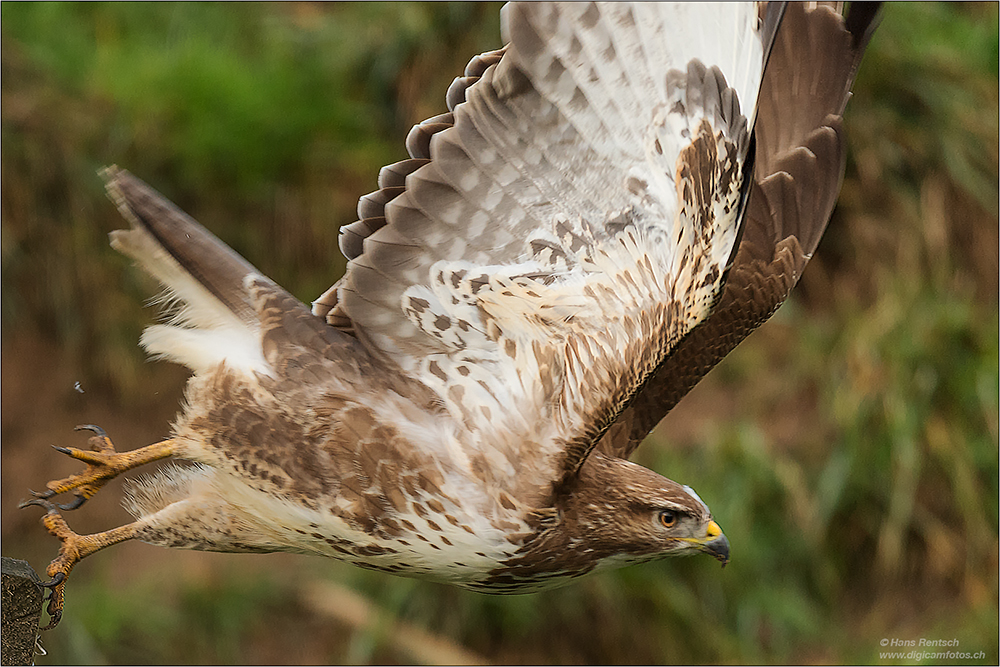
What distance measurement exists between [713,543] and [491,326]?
0.90 m

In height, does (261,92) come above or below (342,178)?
above

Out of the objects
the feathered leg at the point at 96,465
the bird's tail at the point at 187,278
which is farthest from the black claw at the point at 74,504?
the bird's tail at the point at 187,278

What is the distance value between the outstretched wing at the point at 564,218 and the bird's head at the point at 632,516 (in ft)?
0.68

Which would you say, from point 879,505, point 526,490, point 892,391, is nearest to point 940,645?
point 879,505

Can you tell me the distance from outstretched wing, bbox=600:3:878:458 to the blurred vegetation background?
84.2 inches

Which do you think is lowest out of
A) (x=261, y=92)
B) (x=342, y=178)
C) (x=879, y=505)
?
(x=879, y=505)

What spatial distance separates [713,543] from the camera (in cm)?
300

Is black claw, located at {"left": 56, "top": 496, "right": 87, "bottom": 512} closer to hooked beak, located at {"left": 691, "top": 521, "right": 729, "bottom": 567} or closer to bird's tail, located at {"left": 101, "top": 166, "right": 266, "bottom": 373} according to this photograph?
bird's tail, located at {"left": 101, "top": 166, "right": 266, "bottom": 373}

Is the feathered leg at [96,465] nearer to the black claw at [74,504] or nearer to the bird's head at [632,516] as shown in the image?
the black claw at [74,504]

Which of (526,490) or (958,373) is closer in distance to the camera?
(526,490)

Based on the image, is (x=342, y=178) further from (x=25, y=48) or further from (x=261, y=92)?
(x=25, y=48)

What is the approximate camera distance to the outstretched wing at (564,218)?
2.46 metres

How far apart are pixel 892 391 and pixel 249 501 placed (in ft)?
12.9

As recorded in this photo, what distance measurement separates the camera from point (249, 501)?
9.55 ft
